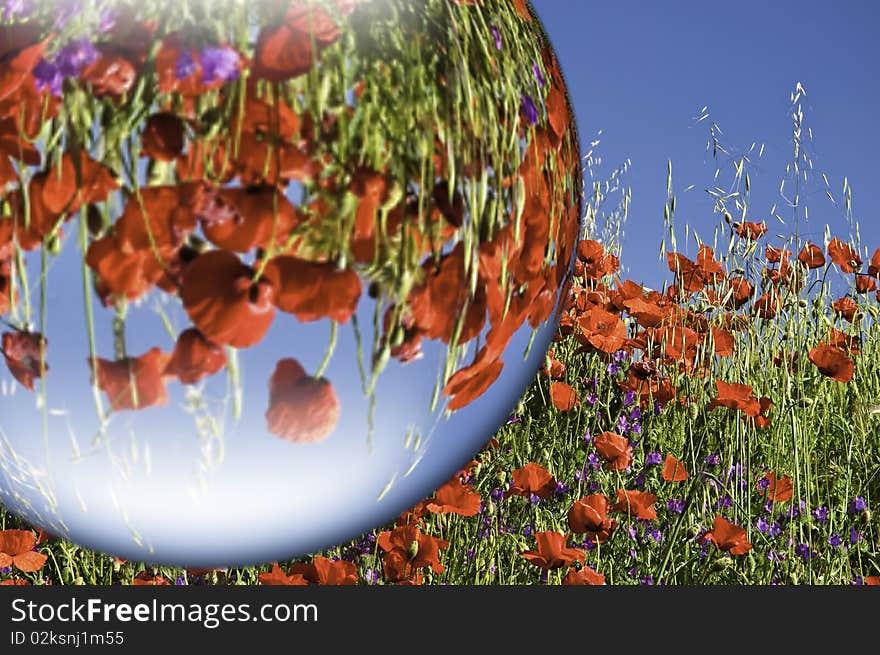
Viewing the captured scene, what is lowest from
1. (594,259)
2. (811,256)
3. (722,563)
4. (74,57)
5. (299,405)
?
(722,563)

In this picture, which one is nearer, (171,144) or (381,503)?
(171,144)

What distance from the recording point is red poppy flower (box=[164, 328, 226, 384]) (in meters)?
1.21

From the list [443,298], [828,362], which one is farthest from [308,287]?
[828,362]

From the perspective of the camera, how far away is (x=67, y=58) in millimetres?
1260

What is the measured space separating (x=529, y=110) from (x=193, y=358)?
645mm

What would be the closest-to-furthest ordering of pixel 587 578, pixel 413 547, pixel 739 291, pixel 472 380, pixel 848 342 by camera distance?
1. pixel 472 380
2. pixel 587 578
3. pixel 413 547
4. pixel 739 291
5. pixel 848 342

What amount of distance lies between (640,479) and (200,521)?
2401 millimetres

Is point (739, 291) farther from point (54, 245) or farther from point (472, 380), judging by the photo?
point (54, 245)

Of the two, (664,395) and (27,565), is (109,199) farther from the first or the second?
(664,395)

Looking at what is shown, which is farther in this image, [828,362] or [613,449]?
[828,362]

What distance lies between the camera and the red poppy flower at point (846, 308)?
4.04m

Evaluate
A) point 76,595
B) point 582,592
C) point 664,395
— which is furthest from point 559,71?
point 664,395

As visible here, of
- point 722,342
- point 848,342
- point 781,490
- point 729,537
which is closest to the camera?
point 729,537

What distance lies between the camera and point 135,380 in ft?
4.04
